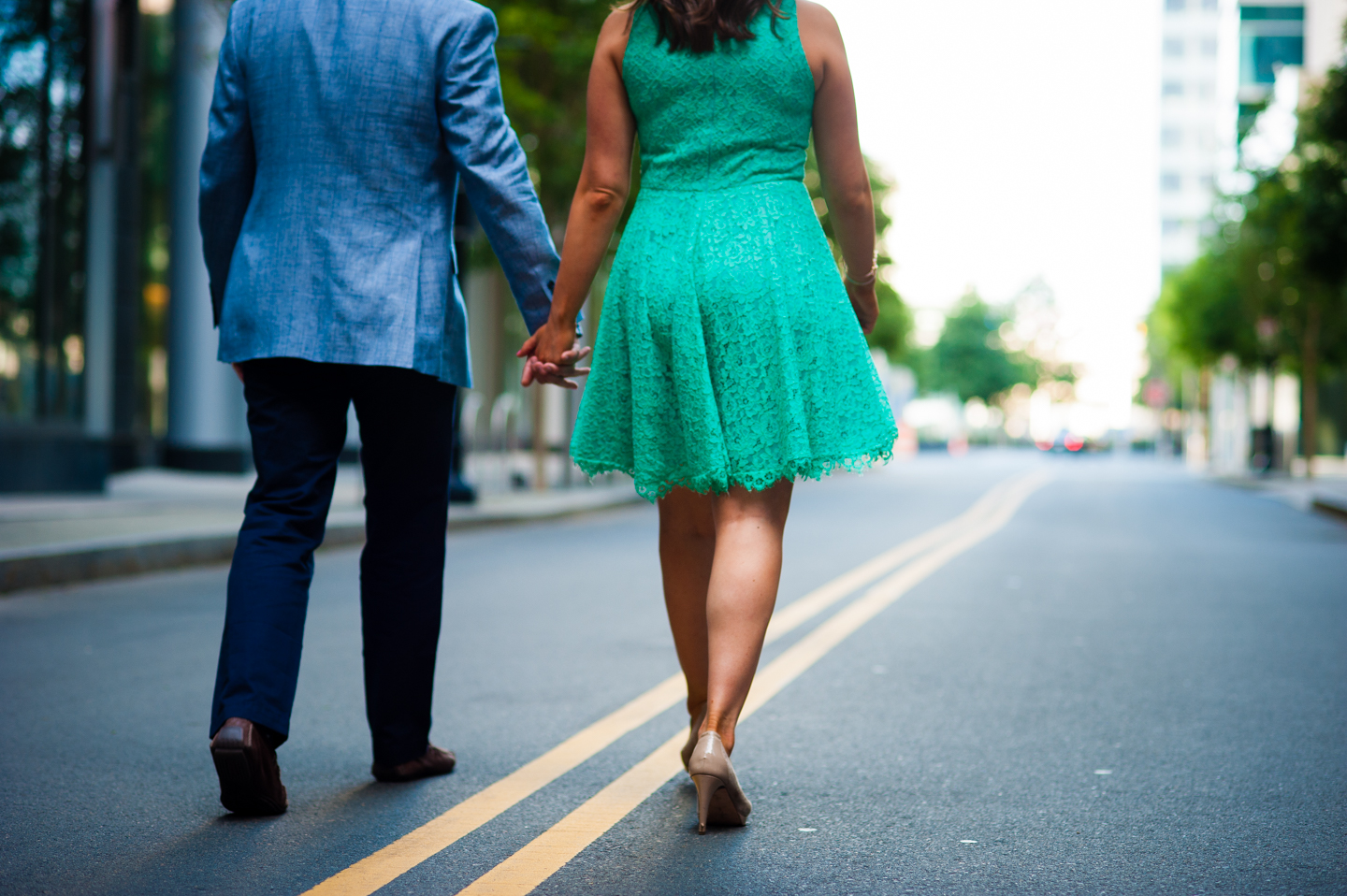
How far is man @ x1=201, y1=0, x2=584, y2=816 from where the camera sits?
319 cm

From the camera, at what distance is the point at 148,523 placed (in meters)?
10.0

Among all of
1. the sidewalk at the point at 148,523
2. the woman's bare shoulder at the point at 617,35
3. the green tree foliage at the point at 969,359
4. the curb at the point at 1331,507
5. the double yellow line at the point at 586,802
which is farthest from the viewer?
the green tree foliage at the point at 969,359

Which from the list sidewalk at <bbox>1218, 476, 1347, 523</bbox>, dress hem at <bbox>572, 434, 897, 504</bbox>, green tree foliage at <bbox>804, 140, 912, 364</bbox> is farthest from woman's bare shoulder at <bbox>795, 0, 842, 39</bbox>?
green tree foliage at <bbox>804, 140, 912, 364</bbox>

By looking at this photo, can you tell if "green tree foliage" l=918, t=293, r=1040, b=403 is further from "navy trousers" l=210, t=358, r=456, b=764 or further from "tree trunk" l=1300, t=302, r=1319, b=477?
"navy trousers" l=210, t=358, r=456, b=764

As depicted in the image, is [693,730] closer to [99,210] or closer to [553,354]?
[553,354]

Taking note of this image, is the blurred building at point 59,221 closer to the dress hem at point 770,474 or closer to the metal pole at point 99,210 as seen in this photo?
the metal pole at point 99,210

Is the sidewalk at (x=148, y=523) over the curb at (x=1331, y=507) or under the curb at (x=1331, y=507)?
over

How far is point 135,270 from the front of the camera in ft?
65.4

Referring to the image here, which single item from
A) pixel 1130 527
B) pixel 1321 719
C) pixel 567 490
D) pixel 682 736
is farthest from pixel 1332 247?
pixel 682 736

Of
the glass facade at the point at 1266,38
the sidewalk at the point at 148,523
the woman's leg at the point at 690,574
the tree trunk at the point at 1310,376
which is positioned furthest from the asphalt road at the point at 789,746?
the glass facade at the point at 1266,38

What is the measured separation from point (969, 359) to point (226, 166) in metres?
105

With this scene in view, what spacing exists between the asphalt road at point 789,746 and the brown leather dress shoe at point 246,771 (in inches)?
1.7

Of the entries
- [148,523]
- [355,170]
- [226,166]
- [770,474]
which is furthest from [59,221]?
[770,474]

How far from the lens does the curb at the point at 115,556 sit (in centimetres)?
732
